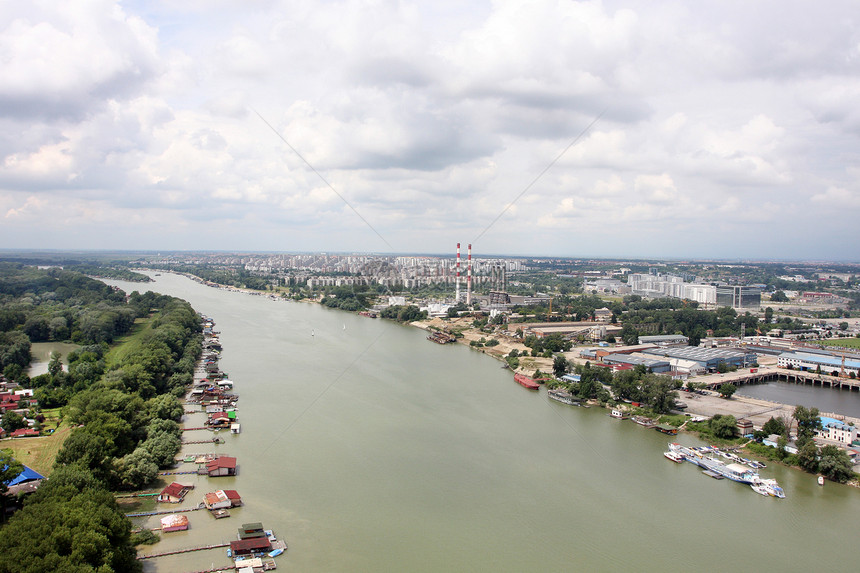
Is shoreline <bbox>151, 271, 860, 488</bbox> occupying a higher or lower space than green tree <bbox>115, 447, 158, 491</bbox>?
lower

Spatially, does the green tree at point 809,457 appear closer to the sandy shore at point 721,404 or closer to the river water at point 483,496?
the river water at point 483,496

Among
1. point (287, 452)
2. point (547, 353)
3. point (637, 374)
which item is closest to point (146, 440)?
point (287, 452)

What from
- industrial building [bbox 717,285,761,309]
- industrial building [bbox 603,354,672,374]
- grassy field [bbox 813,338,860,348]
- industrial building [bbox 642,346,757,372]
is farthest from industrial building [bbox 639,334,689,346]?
industrial building [bbox 717,285,761,309]

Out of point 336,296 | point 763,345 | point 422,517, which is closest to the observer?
point 422,517

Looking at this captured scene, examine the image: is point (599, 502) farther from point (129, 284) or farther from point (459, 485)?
point (129, 284)

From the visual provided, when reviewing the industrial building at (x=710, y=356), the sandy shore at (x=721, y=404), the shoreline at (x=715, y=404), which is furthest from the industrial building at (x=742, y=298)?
the shoreline at (x=715, y=404)

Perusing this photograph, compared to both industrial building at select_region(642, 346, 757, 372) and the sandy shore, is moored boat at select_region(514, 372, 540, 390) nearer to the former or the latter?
the sandy shore
